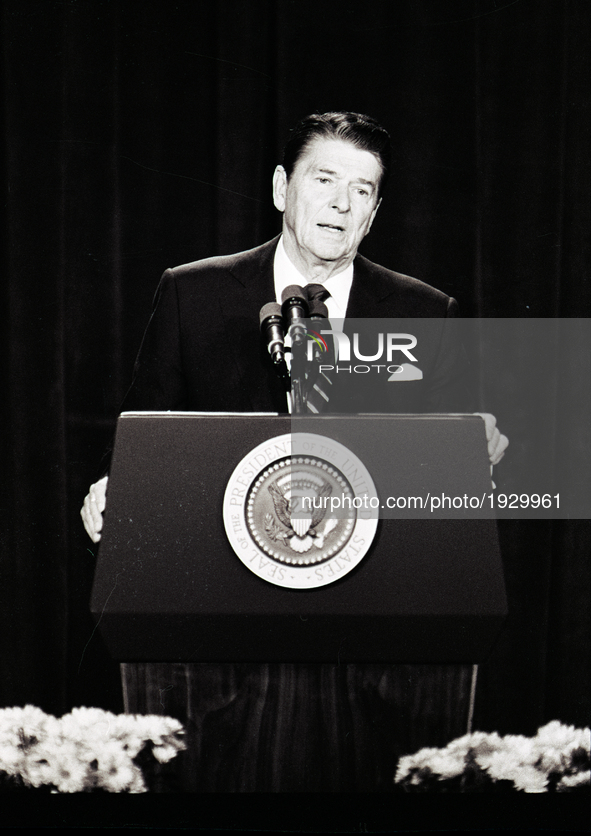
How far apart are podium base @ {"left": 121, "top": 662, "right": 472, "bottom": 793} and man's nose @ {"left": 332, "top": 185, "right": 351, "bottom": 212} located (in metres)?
1.35

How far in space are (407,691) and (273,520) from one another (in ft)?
1.36

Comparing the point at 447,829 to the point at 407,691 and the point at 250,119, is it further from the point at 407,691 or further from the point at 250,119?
the point at 250,119

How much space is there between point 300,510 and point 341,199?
1.19 m

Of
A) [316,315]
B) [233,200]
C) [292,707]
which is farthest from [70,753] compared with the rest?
[233,200]

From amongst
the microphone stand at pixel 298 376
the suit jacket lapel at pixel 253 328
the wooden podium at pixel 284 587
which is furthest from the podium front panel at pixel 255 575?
the suit jacket lapel at pixel 253 328

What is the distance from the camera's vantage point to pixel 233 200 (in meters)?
2.31

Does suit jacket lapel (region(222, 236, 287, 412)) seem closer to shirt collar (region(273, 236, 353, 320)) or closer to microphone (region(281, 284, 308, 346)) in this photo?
shirt collar (region(273, 236, 353, 320))

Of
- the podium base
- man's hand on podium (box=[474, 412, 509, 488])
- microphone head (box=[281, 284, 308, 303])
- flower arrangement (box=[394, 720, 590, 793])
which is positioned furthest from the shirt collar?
flower arrangement (box=[394, 720, 590, 793])

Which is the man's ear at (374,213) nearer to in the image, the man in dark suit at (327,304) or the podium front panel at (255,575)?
the man in dark suit at (327,304)

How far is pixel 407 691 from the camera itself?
136 cm

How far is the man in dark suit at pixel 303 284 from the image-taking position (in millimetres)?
2105

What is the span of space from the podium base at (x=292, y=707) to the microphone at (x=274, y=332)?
57 centimetres

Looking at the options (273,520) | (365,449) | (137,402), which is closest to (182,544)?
(273,520)

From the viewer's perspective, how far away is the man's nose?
7.02 ft
